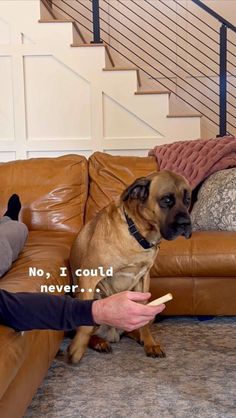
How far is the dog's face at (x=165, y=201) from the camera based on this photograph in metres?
1.78

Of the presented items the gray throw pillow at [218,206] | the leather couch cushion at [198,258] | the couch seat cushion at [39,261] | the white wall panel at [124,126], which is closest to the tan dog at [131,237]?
the couch seat cushion at [39,261]

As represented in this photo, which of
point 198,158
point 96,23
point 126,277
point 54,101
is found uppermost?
point 96,23

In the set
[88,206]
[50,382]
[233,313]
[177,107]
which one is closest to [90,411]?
[50,382]

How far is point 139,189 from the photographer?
1.83 meters

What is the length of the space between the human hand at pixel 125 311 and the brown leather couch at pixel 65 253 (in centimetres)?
25

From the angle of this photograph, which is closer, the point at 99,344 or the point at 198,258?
the point at 99,344

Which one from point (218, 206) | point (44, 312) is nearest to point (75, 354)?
point (44, 312)

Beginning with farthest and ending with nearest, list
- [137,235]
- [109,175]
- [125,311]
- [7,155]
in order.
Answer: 1. [7,155]
2. [109,175]
3. [137,235]
4. [125,311]

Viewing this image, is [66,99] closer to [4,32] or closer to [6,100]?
[6,100]

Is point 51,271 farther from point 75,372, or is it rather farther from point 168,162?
point 168,162

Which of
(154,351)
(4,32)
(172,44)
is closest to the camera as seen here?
(154,351)

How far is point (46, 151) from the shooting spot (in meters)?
4.20

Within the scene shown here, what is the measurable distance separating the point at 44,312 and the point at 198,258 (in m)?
1.18

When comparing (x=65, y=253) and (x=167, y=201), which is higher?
(x=167, y=201)
